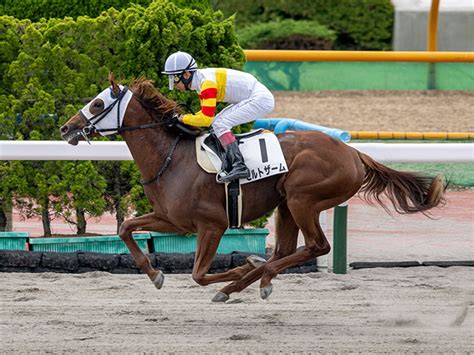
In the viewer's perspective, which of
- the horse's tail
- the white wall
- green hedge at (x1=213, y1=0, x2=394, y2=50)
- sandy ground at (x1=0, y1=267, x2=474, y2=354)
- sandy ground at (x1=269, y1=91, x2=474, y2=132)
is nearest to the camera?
sandy ground at (x1=0, y1=267, x2=474, y2=354)

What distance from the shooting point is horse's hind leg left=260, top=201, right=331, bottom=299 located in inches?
275

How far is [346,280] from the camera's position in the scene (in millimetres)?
8055

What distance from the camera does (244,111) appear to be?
22.9ft

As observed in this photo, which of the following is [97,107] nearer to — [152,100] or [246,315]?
[152,100]

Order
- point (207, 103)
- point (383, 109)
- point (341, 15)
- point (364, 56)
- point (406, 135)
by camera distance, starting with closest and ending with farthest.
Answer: point (207, 103)
point (406, 135)
point (364, 56)
point (383, 109)
point (341, 15)

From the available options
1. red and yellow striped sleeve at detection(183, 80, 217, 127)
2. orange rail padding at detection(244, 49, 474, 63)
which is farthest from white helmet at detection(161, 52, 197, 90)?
orange rail padding at detection(244, 49, 474, 63)

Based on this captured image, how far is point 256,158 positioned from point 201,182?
1.21 ft

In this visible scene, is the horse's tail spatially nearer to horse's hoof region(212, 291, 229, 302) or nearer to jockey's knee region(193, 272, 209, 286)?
horse's hoof region(212, 291, 229, 302)

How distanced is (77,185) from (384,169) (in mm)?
2328

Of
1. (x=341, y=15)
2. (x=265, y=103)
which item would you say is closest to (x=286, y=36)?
(x=341, y=15)

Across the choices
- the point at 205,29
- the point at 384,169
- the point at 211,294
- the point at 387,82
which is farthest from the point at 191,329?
the point at 387,82

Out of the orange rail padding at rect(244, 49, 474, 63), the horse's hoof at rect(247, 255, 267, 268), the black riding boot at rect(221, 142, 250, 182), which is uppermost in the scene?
the black riding boot at rect(221, 142, 250, 182)

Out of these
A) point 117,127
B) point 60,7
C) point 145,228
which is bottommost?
point 145,228

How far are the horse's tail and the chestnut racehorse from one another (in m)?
0.20
